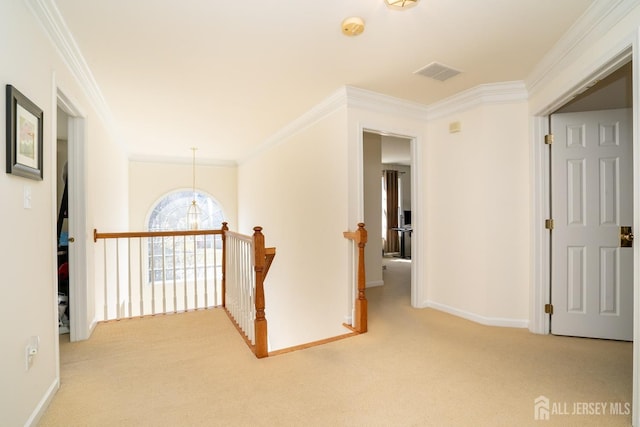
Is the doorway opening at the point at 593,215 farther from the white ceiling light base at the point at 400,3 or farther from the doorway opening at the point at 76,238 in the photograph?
the doorway opening at the point at 76,238

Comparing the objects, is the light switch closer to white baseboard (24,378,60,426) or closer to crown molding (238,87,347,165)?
white baseboard (24,378,60,426)

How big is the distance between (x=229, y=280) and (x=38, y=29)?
2.63m

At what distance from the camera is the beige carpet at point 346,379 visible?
172cm

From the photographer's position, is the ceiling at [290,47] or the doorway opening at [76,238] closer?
the ceiling at [290,47]

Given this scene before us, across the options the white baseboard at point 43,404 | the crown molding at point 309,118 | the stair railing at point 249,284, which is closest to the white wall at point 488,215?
the crown molding at point 309,118

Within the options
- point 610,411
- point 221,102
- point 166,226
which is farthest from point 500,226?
point 166,226

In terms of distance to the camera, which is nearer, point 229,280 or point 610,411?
point 610,411

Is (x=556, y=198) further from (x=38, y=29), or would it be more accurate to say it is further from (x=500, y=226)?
(x=38, y=29)

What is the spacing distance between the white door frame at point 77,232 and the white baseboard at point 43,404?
910 millimetres

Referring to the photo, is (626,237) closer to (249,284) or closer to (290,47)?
(290,47)

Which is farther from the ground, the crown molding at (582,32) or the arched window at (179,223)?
the crown molding at (582,32)

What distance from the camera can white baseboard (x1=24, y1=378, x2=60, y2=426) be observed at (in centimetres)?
160

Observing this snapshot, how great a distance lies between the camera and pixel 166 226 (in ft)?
22.8

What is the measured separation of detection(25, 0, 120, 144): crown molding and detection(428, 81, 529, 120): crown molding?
11.1 feet
